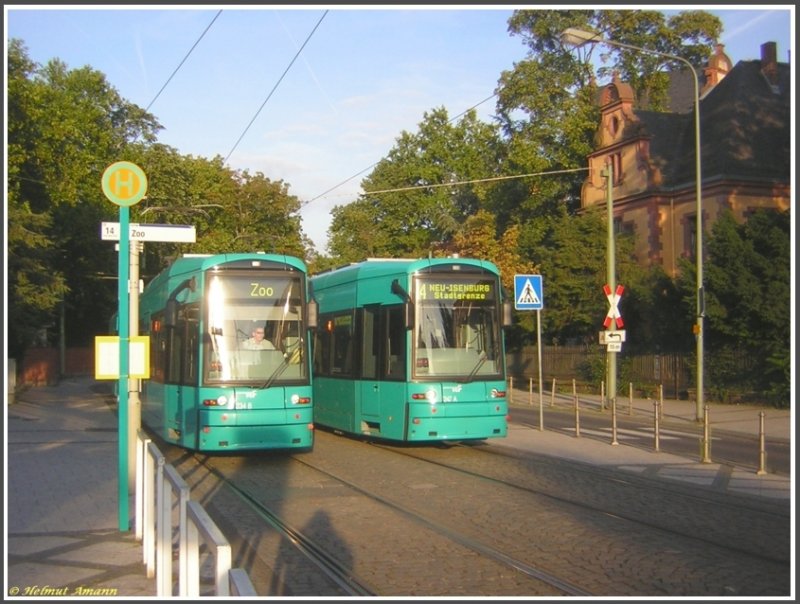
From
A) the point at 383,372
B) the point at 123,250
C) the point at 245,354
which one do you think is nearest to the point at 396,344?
the point at 383,372

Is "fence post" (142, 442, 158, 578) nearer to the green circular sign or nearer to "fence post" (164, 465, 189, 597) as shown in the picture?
"fence post" (164, 465, 189, 597)

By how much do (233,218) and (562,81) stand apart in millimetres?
22323

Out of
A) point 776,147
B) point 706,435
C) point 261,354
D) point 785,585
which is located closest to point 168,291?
point 261,354

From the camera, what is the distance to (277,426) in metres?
15.5

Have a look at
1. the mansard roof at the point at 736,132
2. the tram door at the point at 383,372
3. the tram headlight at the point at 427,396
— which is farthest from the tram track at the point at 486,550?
the mansard roof at the point at 736,132

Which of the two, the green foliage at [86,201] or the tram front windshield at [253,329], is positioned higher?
the green foliage at [86,201]

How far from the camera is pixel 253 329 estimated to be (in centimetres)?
1571

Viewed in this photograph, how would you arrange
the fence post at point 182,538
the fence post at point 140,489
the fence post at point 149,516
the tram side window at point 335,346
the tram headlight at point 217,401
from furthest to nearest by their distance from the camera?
the tram side window at point 335,346
the tram headlight at point 217,401
the fence post at point 140,489
the fence post at point 149,516
the fence post at point 182,538

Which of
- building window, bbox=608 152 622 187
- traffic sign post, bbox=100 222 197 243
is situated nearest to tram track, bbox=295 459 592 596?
→ traffic sign post, bbox=100 222 197 243

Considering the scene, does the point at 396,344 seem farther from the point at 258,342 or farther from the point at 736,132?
the point at 736,132

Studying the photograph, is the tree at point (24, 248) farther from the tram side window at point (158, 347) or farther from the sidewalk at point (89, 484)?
the tram side window at point (158, 347)

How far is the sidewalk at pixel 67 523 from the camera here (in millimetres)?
7844

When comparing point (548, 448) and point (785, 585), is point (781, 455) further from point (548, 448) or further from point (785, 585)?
point (785, 585)

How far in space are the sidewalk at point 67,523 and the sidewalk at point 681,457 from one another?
7528 millimetres
